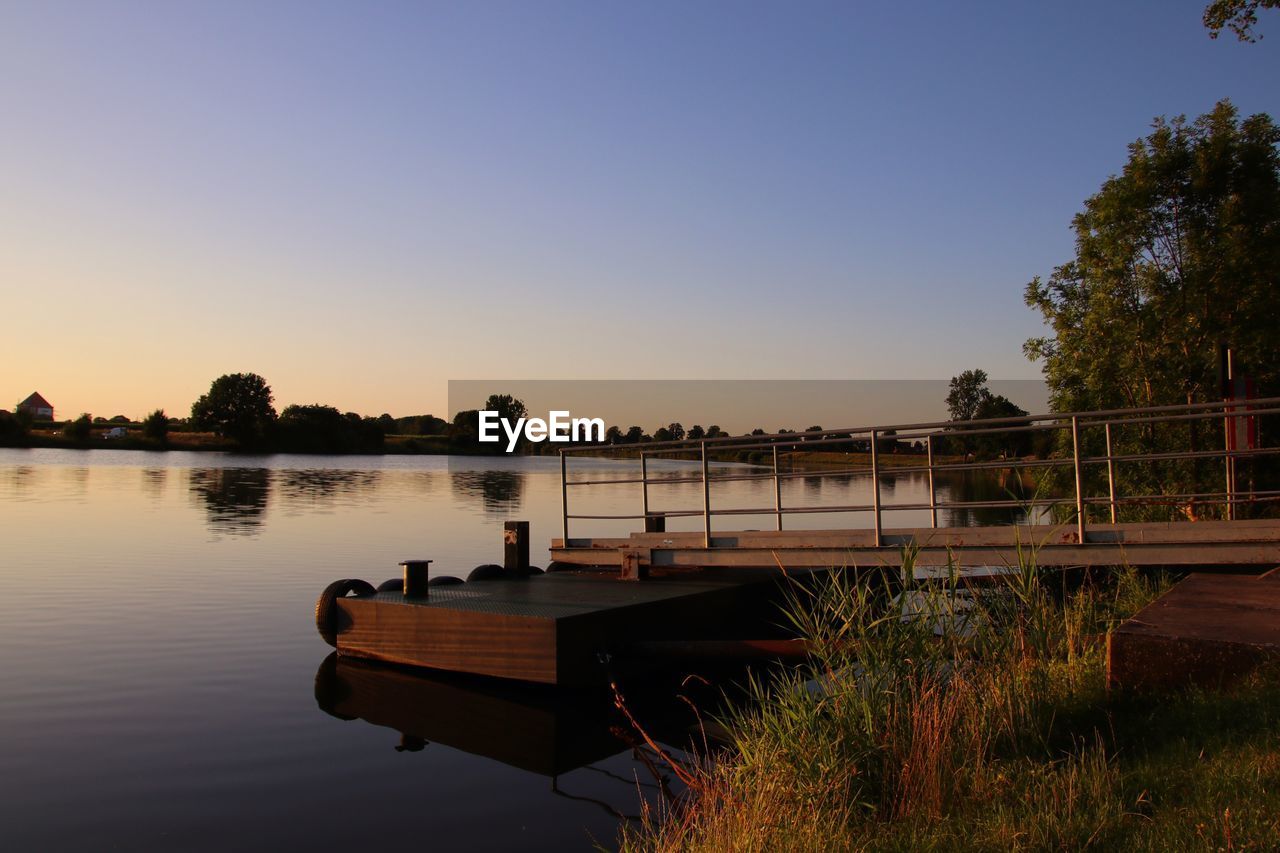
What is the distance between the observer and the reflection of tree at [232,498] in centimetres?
2658

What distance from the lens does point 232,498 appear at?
37188mm

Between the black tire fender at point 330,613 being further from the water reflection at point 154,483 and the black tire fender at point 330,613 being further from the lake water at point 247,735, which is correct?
the water reflection at point 154,483

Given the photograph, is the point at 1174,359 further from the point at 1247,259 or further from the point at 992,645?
the point at 992,645

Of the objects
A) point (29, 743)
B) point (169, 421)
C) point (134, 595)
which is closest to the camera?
point (29, 743)

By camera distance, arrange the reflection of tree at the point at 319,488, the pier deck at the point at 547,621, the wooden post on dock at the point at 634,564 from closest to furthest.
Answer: the pier deck at the point at 547,621 → the wooden post on dock at the point at 634,564 → the reflection of tree at the point at 319,488

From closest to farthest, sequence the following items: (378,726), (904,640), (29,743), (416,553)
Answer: (904,640) → (29,743) → (378,726) → (416,553)

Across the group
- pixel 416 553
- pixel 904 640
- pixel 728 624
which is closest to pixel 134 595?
pixel 416 553

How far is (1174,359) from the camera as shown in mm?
17844

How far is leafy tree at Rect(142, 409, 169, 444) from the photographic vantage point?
4122 inches

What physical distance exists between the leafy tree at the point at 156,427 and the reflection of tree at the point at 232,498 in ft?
169

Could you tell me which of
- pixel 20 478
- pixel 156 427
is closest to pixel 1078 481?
pixel 20 478

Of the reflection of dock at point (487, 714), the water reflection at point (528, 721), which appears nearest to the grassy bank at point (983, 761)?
the water reflection at point (528, 721)

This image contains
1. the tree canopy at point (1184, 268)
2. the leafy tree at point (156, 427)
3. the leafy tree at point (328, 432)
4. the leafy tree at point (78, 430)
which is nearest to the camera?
→ the tree canopy at point (1184, 268)

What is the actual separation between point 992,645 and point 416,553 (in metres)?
16.7
